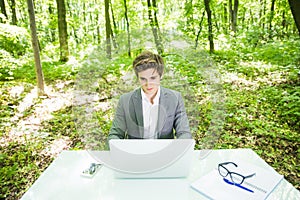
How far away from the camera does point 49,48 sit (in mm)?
7762

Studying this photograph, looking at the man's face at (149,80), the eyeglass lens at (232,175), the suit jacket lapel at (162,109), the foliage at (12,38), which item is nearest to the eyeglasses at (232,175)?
the eyeglass lens at (232,175)

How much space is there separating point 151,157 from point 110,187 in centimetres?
24

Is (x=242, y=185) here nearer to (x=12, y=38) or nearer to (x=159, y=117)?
(x=159, y=117)

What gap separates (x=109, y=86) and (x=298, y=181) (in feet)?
6.90

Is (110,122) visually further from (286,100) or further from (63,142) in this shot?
(286,100)

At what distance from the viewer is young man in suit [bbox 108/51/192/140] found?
3.79 feet

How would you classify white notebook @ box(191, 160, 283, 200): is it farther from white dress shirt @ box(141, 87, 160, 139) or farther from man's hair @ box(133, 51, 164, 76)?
man's hair @ box(133, 51, 164, 76)

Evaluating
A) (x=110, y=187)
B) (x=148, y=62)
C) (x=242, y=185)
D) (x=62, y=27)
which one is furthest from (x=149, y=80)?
(x=62, y=27)

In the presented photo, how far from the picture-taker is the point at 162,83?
112 cm

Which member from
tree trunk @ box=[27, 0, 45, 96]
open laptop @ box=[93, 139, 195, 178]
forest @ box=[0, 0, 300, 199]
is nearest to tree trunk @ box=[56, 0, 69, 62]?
forest @ box=[0, 0, 300, 199]

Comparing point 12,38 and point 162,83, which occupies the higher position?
point 12,38

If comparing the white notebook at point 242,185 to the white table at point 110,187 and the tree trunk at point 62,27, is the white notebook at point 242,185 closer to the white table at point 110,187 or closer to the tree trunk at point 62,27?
the white table at point 110,187

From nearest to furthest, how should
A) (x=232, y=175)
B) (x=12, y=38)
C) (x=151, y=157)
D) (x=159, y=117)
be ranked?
(x=151, y=157) < (x=232, y=175) < (x=159, y=117) < (x=12, y=38)

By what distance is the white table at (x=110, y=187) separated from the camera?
0.98 meters
